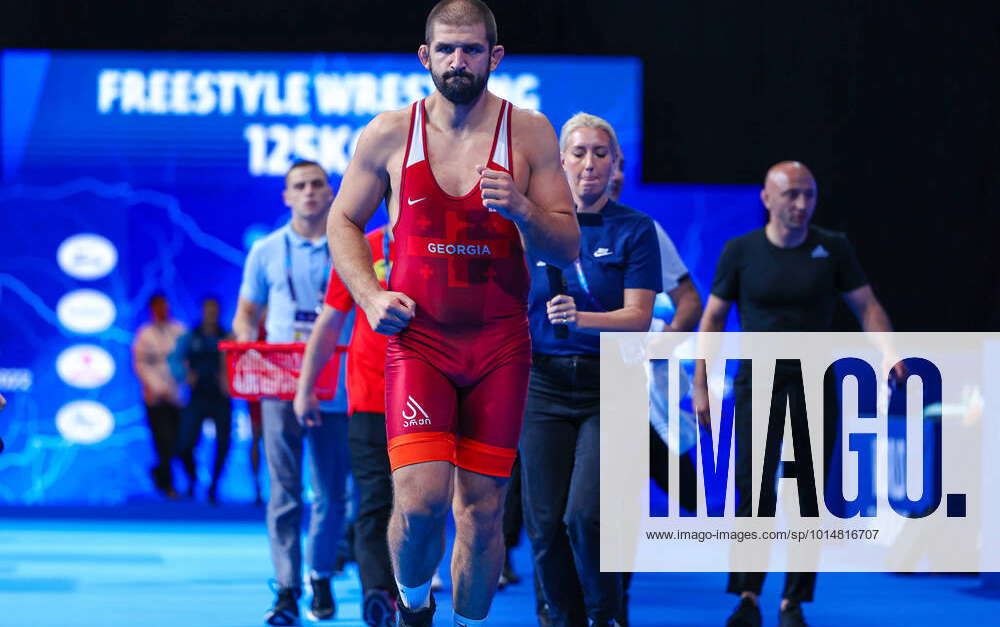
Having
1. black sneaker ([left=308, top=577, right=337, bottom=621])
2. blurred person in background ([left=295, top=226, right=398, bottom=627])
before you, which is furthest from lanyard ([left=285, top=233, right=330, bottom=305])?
black sneaker ([left=308, top=577, right=337, bottom=621])

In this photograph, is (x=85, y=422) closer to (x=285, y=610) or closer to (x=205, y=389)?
(x=205, y=389)

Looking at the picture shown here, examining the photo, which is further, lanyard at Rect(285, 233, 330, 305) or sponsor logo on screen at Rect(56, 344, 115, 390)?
sponsor logo on screen at Rect(56, 344, 115, 390)

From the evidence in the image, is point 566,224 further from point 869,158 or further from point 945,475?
point 869,158

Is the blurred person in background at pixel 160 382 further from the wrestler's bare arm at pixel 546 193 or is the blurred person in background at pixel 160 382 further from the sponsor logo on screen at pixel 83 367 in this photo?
the wrestler's bare arm at pixel 546 193

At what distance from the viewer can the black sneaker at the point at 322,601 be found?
5227 mm

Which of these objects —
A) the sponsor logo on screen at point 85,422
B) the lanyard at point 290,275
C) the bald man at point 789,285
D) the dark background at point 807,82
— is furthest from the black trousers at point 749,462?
the sponsor logo on screen at point 85,422

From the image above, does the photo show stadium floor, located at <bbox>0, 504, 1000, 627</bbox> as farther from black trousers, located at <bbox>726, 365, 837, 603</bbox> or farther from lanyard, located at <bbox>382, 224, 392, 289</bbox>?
lanyard, located at <bbox>382, 224, 392, 289</bbox>

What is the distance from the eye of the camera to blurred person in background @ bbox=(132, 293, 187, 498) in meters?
9.06

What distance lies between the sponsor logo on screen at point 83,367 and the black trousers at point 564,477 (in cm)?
555

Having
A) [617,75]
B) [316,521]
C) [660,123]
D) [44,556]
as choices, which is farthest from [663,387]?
[660,123]

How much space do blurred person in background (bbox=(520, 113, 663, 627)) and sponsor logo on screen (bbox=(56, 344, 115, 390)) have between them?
5.52 m

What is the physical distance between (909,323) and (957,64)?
6.38 feet

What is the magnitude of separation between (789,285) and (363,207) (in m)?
2.21

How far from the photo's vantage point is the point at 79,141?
9078mm
